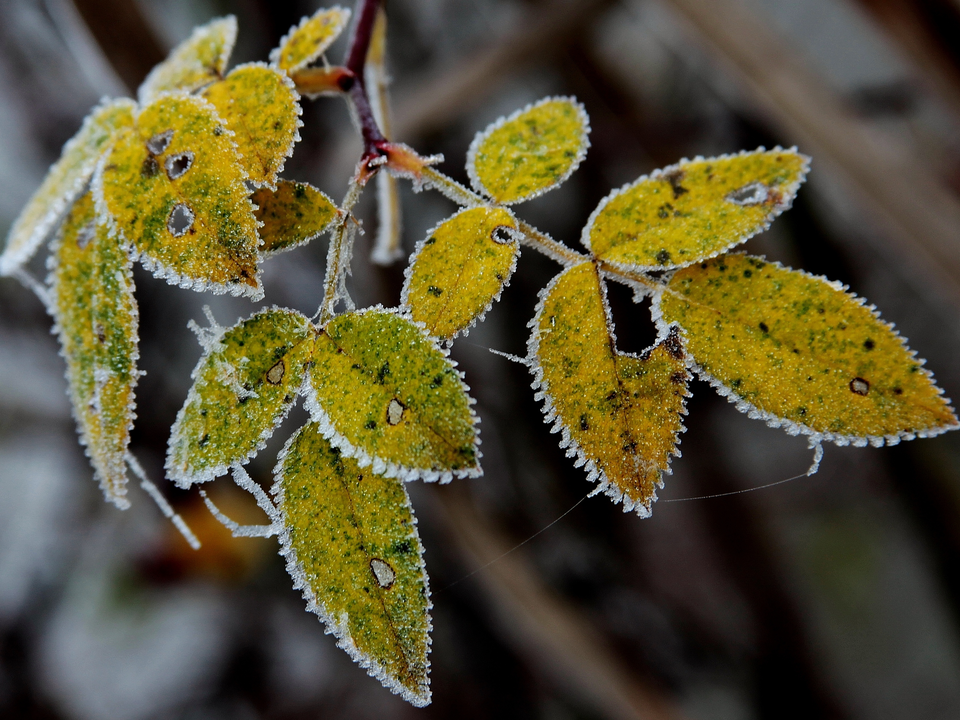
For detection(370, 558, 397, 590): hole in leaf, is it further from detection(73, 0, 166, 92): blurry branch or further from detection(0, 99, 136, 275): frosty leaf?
detection(73, 0, 166, 92): blurry branch

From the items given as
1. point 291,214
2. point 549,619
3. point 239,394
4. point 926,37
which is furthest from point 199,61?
point 549,619

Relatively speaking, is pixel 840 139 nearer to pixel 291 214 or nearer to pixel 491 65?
pixel 491 65

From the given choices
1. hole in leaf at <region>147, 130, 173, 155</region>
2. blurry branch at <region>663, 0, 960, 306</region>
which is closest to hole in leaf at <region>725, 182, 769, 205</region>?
hole in leaf at <region>147, 130, 173, 155</region>

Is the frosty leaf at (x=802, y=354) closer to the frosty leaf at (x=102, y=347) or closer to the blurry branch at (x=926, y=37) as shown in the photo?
the frosty leaf at (x=102, y=347)

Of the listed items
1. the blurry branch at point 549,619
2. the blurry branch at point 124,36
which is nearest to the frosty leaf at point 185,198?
the blurry branch at point 124,36

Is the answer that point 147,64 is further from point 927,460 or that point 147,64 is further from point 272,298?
point 927,460

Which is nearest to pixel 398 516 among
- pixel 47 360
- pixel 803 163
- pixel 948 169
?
pixel 803 163
